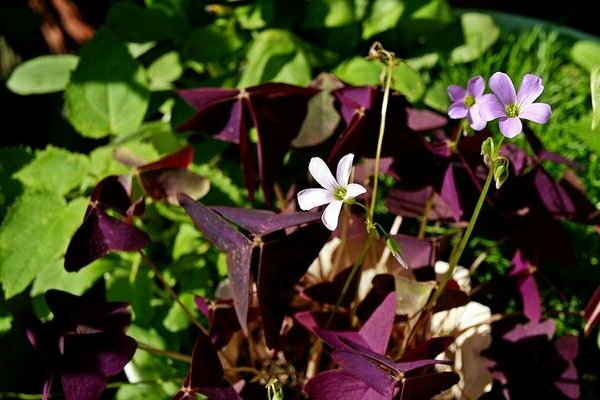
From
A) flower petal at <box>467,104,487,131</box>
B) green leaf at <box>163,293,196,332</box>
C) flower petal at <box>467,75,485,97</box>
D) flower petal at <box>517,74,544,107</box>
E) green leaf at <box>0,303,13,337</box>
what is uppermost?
flower petal at <box>517,74,544,107</box>

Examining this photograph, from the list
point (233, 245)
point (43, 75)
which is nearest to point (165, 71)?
point (43, 75)

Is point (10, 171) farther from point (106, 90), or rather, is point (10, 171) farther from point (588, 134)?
point (588, 134)

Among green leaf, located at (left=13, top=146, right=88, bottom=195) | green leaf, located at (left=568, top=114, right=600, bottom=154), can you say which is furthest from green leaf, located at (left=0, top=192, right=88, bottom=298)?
green leaf, located at (left=568, top=114, right=600, bottom=154)

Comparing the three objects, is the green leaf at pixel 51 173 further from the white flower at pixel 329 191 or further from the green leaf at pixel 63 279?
the white flower at pixel 329 191

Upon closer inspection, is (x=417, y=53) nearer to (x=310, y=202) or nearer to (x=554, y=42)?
(x=554, y=42)

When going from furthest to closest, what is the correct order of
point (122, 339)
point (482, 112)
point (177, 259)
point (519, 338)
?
point (177, 259), point (519, 338), point (122, 339), point (482, 112)

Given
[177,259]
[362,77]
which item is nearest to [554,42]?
[362,77]

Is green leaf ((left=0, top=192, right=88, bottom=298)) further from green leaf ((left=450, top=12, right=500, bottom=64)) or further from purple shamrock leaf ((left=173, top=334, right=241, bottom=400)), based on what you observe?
green leaf ((left=450, top=12, right=500, bottom=64))

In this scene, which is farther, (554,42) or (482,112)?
(554,42)
